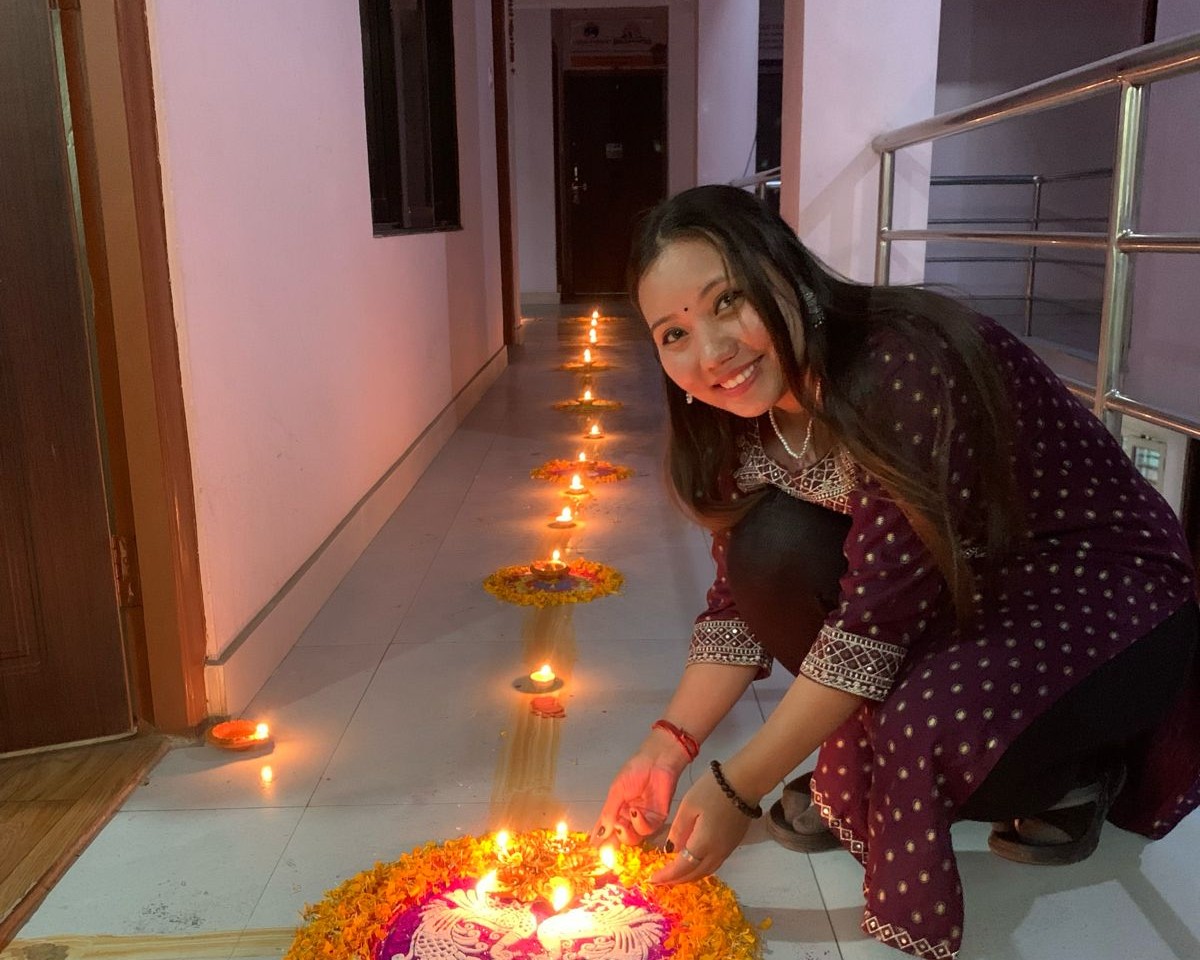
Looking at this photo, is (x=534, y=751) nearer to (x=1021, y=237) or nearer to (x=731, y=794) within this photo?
(x=731, y=794)

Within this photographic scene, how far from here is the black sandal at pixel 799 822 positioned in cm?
137

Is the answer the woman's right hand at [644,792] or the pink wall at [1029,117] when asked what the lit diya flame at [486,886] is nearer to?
the woman's right hand at [644,792]

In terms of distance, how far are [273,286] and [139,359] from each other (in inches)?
22.2

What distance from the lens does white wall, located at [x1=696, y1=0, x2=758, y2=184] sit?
7262 mm

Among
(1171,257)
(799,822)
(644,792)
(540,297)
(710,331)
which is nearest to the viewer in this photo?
(710,331)

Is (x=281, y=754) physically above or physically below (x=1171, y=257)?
below

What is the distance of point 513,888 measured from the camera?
1.25m

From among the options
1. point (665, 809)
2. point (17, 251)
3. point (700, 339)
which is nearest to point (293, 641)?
point (17, 251)

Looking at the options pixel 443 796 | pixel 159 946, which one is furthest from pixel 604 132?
pixel 159 946

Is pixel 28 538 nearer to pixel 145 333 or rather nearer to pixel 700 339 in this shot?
pixel 145 333

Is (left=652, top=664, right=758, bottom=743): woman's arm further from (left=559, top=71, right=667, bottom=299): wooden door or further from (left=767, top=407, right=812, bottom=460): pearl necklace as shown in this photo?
(left=559, top=71, right=667, bottom=299): wooden door

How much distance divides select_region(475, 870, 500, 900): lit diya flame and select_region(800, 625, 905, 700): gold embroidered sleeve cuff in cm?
47

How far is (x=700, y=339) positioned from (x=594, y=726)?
890 mm

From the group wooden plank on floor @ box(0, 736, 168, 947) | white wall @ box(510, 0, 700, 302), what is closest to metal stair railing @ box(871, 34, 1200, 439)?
wooden plank on floor @ box(0, 736, 168, 947)
